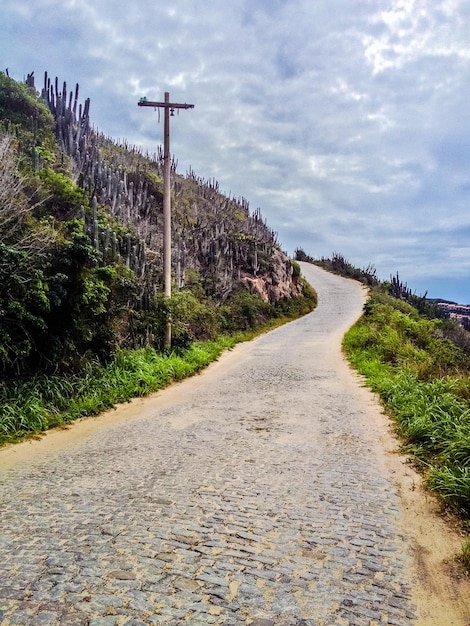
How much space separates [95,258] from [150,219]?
14960 mm

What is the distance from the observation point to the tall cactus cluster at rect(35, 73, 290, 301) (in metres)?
15.1

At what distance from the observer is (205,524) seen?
3.99m

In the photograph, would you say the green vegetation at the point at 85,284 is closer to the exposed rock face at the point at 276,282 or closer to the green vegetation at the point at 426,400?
the exposed rock face at the point at 276,282

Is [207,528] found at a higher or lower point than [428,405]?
lower

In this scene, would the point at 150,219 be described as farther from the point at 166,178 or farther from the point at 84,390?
the point at 84,390

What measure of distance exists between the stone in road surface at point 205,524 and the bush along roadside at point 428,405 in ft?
1.90

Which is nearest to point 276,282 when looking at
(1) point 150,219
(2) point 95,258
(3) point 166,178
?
(1) point 150,219

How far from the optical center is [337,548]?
364cm

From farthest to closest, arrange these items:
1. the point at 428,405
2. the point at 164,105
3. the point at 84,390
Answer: the point at 164,105 → the point at 84,390 → the point at 428,405

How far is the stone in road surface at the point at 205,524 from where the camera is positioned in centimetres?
289

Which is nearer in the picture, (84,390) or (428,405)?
(428,405)

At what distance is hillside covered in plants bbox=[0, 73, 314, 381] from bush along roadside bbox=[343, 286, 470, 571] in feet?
20.2

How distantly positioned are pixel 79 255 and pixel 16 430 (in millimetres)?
3671

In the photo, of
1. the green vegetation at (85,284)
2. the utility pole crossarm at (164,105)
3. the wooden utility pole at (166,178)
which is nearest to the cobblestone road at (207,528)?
the green vegetation at (85,284)
